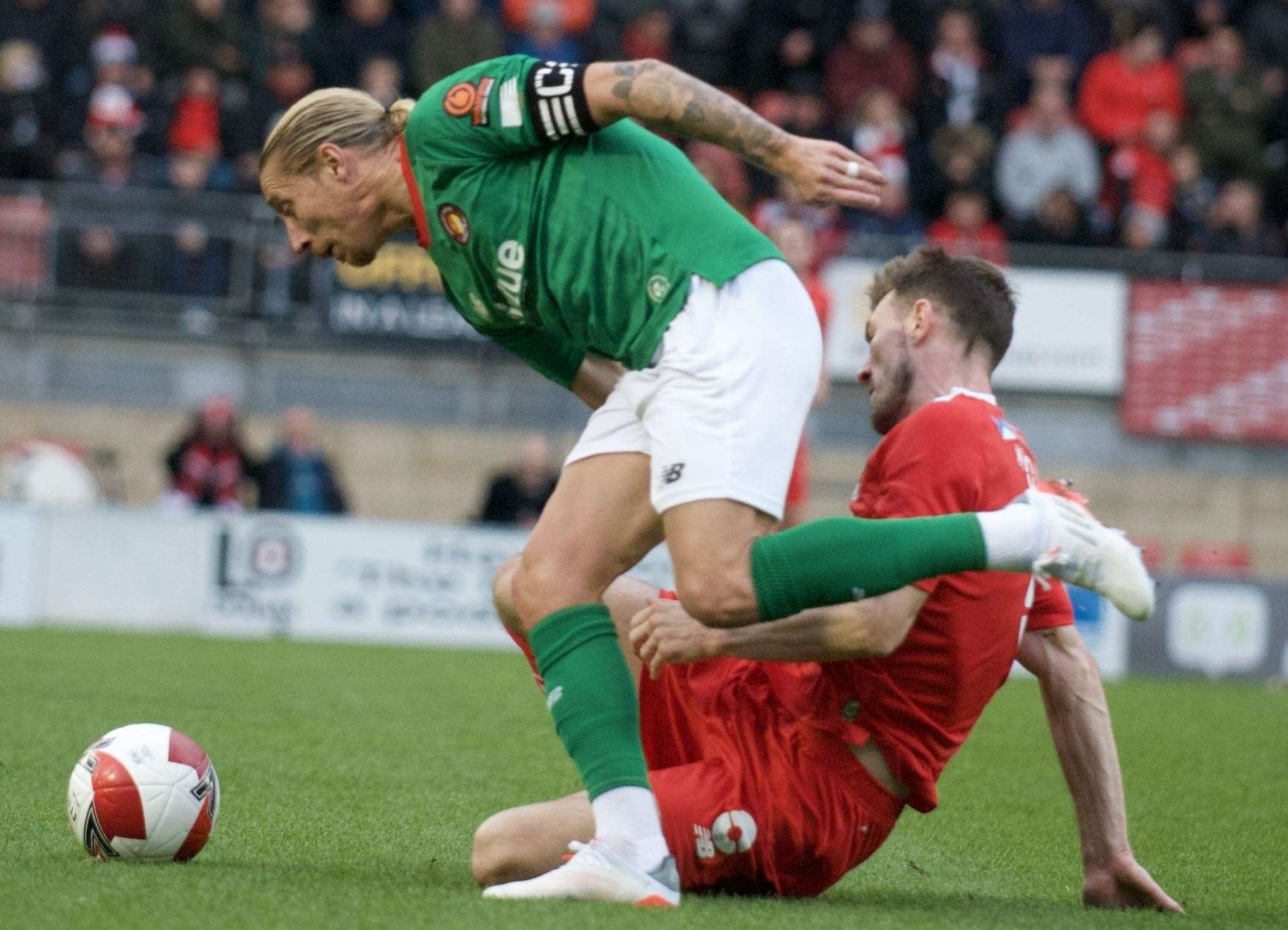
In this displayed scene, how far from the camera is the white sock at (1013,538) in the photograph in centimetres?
372

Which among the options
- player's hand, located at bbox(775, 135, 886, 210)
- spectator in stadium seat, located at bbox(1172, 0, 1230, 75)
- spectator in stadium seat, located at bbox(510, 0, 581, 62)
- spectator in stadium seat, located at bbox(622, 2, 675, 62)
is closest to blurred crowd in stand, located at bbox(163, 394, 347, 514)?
spectator in stadium seat, located at bbox(510, 0, 581, 62)

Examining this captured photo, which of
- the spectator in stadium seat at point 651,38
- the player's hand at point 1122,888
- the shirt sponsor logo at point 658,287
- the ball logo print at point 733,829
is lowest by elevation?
the player's hand at point 1122,888

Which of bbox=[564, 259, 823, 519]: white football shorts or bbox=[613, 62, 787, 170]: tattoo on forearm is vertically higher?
bbox=[613, 62, 787, 170]: tattoo on forearm

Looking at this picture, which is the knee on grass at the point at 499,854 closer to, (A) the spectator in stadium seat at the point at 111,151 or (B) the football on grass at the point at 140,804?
(B) the football on grass at the point at 140,804

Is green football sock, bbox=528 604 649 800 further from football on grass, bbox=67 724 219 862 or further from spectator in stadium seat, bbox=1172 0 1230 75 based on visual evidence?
spectator in stadium seat, bbox=1172 0 1230 75

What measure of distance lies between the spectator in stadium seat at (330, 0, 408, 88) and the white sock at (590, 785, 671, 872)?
11.9 meters

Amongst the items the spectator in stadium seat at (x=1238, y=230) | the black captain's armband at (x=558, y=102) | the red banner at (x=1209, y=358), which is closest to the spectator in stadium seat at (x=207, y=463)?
the red banner at (x=1209, y=358)

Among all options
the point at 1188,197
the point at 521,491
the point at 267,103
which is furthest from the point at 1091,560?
the point at 1188,197

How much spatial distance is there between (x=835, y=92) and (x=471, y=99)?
12.3 m

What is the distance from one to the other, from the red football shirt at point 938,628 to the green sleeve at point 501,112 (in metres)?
0.97

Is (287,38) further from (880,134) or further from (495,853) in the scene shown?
(495,853)

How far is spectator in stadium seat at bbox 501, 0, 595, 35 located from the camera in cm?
1591

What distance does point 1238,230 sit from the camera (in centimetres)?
1464

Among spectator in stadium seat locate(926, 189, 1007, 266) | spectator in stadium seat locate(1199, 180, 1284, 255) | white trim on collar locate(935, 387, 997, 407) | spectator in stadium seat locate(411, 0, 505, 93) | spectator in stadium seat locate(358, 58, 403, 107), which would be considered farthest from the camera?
spectator in stadium seat locate(411, 0, 505, 93)
